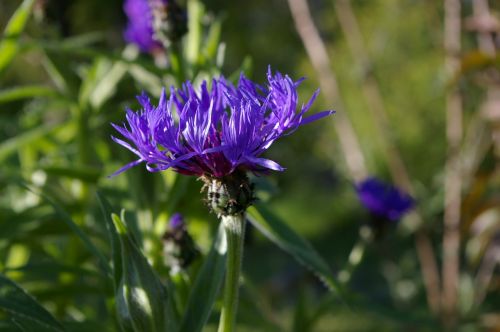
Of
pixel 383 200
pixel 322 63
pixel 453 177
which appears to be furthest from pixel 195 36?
pixel 453 177

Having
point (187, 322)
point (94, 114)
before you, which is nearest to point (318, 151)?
point (94, 114)

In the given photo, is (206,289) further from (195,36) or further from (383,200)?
(383,200)

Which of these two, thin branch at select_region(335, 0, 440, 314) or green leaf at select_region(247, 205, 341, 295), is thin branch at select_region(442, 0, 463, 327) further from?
green leaf at select_region(247, 205, 341, 295)

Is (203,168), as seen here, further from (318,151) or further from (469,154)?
(318,151)

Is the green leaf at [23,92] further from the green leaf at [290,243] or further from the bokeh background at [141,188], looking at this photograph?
the green leaf at [290,243]

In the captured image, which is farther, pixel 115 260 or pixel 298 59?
pixel 298 59

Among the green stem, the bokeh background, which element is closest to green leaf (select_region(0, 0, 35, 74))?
the bokeh background

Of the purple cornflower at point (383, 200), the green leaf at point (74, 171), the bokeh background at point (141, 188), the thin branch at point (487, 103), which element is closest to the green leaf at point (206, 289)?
the bokeh background at point (141, 188)
